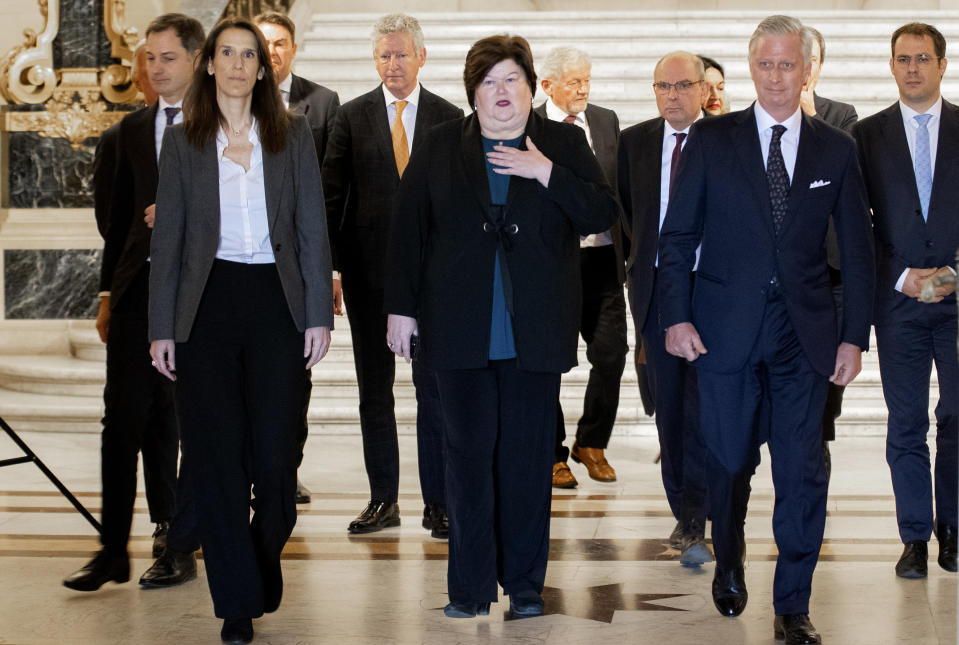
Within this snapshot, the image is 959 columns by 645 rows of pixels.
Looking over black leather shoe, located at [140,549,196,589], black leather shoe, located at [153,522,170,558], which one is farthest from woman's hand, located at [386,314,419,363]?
black leather shoe, located at [153,522,170,558]

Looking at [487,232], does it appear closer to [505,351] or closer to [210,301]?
[505,351]

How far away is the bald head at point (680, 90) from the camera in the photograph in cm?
522

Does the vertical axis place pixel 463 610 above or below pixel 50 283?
below

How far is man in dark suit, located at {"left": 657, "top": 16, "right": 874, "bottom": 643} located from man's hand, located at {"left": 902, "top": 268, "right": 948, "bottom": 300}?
77 cm

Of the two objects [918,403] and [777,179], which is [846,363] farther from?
[918,403]

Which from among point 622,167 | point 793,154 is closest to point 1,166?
point 622,167

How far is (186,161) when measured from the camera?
3.94m

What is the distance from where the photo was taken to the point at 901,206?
4.74 m

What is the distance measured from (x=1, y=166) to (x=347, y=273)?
500 cm

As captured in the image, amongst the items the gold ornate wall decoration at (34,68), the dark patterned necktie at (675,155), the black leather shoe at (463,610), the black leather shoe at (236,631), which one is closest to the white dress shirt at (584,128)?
the dark patterned necktie at (675,155)

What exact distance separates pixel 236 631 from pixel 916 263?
8.60 feet

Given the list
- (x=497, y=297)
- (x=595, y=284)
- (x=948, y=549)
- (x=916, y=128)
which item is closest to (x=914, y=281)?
(x=916, y=128)

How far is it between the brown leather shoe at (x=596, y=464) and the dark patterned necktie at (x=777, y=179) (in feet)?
8.85

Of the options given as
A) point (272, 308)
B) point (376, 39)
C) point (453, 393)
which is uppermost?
point (376, 39)
